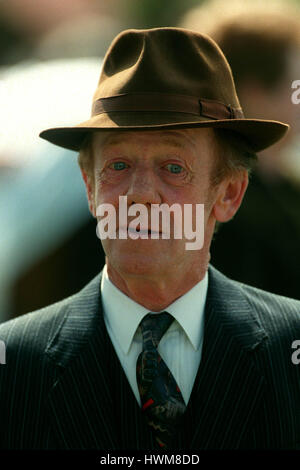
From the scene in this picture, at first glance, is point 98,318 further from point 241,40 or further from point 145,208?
point 241,40

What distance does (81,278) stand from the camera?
11.8 ft

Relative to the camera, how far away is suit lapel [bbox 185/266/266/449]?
2.36 metres

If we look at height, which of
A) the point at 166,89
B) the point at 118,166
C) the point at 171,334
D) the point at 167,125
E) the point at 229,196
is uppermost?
the point at 166,89

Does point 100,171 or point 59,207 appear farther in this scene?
point 59,207

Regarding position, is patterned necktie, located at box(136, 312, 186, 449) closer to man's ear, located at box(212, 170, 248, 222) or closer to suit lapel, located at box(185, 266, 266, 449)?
suit lapel, located at box(185, 266, 266, 449)

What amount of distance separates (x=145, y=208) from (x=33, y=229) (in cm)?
184

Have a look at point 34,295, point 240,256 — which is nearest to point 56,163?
point 34,295

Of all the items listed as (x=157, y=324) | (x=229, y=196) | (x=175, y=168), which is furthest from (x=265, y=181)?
(x=157, y=324)

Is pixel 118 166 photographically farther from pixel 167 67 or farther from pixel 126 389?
pixel 126 389

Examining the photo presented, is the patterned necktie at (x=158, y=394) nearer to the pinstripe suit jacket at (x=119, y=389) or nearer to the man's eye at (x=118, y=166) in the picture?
the pinstripe suit jacket at (x=119, y=389)

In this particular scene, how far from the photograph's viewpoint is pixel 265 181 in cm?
349

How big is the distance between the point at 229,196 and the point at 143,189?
0.45 meters

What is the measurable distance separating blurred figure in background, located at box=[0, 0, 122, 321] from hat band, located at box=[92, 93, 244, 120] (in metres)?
1.21

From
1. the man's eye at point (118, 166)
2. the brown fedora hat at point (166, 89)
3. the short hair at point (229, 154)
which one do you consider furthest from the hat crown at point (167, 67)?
the man's eye at point (118, 166)
